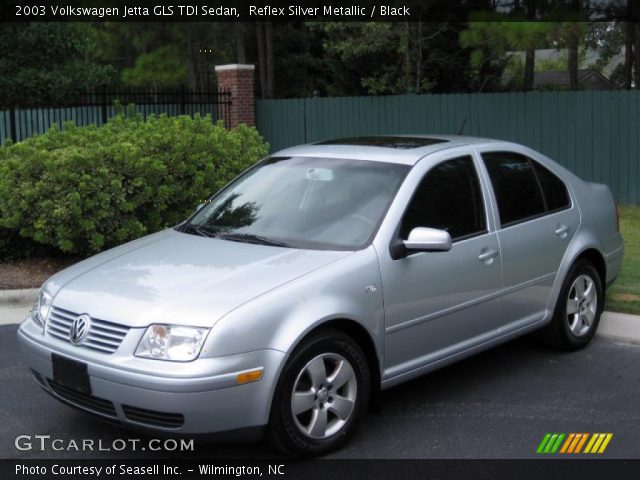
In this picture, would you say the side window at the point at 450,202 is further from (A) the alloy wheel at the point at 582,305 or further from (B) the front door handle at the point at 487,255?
(A) the alloy wheel at the point at 582,305

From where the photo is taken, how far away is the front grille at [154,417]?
4.18 metres

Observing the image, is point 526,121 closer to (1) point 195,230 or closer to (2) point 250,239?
(1) point 195,230

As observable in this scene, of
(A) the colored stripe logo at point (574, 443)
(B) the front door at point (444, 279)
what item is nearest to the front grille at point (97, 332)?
(B) the front door at point (444, 279)

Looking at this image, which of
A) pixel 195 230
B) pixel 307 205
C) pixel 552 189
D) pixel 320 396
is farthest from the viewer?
pixel 552 189

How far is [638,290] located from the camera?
325 inches

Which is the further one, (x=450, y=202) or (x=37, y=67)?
(x=37, y=67)

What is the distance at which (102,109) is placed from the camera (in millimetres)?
17234

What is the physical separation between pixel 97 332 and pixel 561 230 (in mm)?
3440

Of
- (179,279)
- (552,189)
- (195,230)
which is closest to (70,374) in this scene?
(179,279)

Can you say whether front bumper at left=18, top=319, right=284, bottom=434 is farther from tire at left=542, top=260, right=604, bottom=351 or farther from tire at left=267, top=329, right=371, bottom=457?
tire at left=542, top=260, right=604, bottom=351

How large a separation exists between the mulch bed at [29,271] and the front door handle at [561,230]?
5211mm

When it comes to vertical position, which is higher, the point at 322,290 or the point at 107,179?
the point at 107,179

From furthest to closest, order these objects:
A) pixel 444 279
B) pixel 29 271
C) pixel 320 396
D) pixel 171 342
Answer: pixel 29 271
pixel 444 279
pixel 320 396
pixel 171 342

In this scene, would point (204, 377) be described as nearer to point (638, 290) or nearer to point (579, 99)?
point (638, 290)
